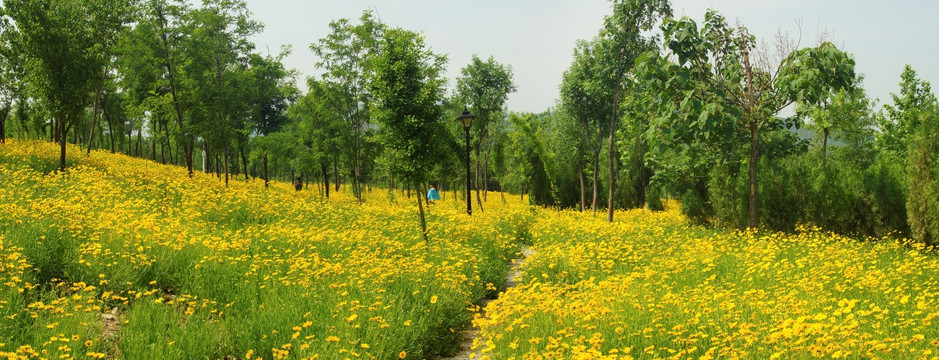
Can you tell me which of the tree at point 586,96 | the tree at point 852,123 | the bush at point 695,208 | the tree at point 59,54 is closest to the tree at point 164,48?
the tree at point 59,54

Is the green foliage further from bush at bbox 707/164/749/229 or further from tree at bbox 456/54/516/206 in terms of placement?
tree at bbox 456/54/516/206

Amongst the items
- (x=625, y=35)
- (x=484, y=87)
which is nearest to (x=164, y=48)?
(x=484, y=87)

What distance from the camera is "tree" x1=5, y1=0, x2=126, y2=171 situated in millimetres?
15391

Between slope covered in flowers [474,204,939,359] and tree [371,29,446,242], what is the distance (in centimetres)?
398

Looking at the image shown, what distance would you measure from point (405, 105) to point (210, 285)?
644 centimetres

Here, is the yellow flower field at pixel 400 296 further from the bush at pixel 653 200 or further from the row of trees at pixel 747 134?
Answer: the bush at pixel 653 200

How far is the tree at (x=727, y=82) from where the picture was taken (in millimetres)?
12188

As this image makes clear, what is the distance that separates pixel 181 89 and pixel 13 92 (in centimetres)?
1383

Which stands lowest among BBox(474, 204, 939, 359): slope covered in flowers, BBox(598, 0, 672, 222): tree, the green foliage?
BBox(474, 204, 939, 359): slope covered in flowers

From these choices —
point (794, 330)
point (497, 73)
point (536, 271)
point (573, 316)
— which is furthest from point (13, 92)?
point (794, 330)

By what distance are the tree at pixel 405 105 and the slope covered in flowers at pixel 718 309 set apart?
398cm

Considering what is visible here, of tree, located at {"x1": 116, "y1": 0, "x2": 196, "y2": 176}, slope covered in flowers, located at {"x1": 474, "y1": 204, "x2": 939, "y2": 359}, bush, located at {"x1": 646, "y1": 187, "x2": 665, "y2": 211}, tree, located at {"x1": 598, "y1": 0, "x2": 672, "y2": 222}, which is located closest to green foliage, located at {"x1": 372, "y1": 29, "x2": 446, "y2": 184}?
slope covered in flowers, located at {"x1": 474, "y1": 204, "x2": 939, "y2": 359}

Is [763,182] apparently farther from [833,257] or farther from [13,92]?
[13,92]

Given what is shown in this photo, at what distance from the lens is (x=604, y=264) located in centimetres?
1009
